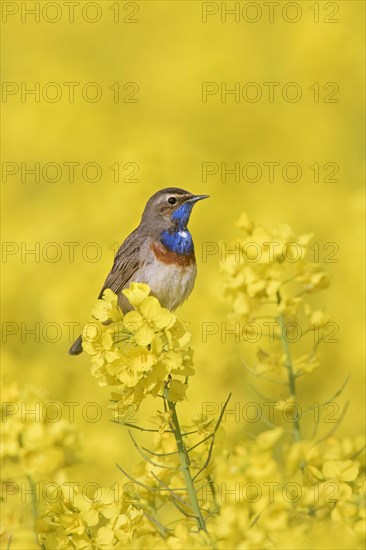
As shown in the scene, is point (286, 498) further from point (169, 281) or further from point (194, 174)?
point (194, 174)

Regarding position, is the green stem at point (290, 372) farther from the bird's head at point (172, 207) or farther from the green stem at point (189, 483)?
the bird's head at point (172, 207)

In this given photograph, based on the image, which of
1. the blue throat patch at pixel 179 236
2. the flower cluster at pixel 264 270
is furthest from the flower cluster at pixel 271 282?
the blue throat patch at pixel 179 236

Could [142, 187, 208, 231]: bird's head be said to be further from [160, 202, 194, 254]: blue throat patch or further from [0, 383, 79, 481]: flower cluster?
[0, 383, 79, 481]: flower cluster

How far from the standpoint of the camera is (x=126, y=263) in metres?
5.17

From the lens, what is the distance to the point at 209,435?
3.04m

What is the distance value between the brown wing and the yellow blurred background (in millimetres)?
433

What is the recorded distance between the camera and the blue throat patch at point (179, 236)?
506 cm

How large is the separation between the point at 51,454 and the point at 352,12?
7066 millimetres

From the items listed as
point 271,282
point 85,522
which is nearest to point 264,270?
point 271,282

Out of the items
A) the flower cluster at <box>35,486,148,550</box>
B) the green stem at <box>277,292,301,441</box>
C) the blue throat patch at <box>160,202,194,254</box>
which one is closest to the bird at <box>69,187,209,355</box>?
the blue throat patch at <box>160,202,194,254</box>

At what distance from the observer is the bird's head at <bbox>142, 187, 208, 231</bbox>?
16.9 feet

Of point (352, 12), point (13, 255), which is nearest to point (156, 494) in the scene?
point (13, 255)

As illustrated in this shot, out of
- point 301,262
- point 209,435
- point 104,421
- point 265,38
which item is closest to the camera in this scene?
point 209,435

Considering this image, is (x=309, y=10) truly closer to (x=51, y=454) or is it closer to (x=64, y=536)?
(x=51, y=454)
